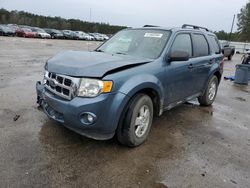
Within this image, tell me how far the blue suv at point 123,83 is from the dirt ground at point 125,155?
0.35 m

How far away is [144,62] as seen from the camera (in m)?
3.87

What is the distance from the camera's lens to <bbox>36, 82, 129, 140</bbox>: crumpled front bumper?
3.22m

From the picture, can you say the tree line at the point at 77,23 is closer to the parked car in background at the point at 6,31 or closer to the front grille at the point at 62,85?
the parked car in background at the point at 6,31

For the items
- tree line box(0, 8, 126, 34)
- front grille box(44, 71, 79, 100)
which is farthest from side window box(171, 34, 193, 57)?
tree line box(0, 8, 126, 34)

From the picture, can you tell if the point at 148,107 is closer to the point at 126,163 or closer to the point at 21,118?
the point at 126,163

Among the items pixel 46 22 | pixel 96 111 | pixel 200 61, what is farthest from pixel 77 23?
pixel 96 111

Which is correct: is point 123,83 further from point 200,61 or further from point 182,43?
point 200,61

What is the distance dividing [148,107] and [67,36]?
42.9 metres

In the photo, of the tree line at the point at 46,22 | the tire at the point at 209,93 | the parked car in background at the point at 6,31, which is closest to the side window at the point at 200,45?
the tire at the point at 209,93

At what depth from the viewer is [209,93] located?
622cm

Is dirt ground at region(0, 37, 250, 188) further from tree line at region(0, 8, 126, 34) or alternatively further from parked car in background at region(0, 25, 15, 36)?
tree line at region(0, 8, 126, 34)

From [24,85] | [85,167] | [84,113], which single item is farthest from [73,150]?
[24,85]

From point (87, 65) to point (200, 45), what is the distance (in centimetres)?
303

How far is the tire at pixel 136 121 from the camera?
11.8 ft
